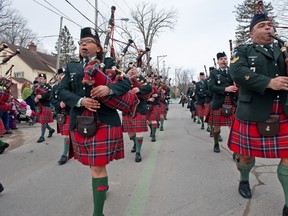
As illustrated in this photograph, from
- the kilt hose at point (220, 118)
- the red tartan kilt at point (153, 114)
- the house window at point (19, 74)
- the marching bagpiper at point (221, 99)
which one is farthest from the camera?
the house window at point (19, 74)

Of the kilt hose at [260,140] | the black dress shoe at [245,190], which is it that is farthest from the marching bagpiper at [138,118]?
the kilt hose at [260,140]

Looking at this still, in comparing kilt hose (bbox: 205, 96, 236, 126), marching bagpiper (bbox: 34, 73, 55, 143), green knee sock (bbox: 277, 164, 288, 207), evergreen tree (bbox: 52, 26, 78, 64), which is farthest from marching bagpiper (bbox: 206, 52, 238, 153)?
evergreen tree (bbox: 52, 26, 78, 64)

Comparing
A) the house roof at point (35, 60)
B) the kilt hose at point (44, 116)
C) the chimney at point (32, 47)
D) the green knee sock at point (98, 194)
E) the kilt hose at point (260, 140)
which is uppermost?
the chimney at point (32, 47)

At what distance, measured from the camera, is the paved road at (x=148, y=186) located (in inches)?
114

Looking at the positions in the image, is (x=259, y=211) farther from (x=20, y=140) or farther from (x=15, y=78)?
(x=15, y=78)

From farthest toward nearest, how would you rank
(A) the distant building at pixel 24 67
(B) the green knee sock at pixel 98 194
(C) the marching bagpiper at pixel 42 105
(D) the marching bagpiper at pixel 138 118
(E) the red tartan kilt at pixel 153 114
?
(A) the distant building at pixel 24 67, (E) the red tartan kilt at pixel 153 114, (C) the marching bagpiper at pixel 42 105, (D) the marching bagpiper at pixel 138 118, (B) the green knee sock at pixel 98 194

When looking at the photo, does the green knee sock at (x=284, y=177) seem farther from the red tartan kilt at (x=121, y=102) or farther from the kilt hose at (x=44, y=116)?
the kilt hose at (x=44, y=116)

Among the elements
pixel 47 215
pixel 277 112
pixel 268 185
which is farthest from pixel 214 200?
pixel 47 215

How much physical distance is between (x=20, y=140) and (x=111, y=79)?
600 cm

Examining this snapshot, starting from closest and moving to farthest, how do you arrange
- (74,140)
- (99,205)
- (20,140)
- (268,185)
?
(99,205)
(74,140)
(268,185)
(20,140)

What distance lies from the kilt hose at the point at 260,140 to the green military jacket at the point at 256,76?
82 mm

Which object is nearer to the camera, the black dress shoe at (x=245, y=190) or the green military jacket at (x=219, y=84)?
the black dress shoe at (x=245, y=190)

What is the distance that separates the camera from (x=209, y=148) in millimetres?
5980

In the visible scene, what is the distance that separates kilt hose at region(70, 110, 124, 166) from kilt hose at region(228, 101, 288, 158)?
4.12 ft
